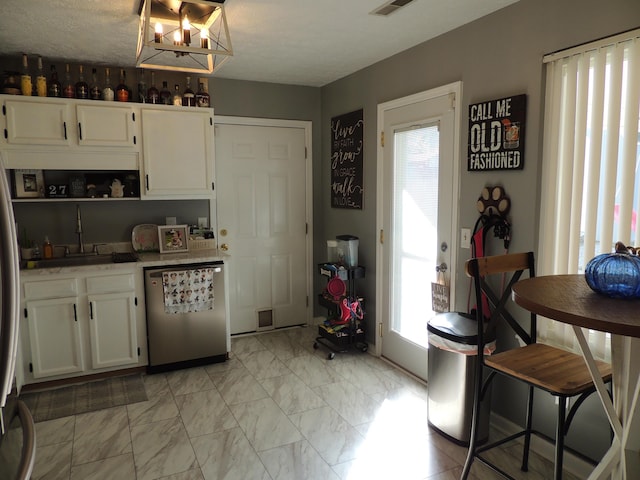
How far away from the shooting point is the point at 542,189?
2.41 metres

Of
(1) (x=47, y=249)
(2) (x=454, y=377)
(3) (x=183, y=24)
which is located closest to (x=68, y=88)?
(1) (x=47, y=249)

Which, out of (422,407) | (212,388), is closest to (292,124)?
(212,388)

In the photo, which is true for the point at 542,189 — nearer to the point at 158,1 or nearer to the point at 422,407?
the point at 422,407

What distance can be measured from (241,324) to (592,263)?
3454 millimetres

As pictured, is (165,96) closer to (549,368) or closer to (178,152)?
(178,152)

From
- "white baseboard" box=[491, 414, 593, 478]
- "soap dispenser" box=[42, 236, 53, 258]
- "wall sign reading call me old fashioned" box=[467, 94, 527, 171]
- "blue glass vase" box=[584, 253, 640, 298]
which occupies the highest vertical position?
"wall sign reading call me old fashioned" box=[467, 94, 527, 171]

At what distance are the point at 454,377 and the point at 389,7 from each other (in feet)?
6.82

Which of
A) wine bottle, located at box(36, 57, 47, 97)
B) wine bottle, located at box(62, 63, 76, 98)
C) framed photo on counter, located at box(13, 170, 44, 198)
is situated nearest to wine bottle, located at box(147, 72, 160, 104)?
wine bottle, located at box(62, 63, 76, 98)

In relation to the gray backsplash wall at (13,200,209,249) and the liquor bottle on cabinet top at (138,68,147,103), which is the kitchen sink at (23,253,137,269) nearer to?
the gray backsplash wall at (13,200,209,249)

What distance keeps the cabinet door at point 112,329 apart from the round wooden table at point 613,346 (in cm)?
283

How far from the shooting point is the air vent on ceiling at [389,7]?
2.49m

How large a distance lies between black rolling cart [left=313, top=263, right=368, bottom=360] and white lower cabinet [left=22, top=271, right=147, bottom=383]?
150 cm

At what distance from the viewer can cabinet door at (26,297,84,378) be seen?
3.27 m

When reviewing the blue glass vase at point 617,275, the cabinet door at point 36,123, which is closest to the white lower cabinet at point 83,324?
the cabinet door at point 36,123
